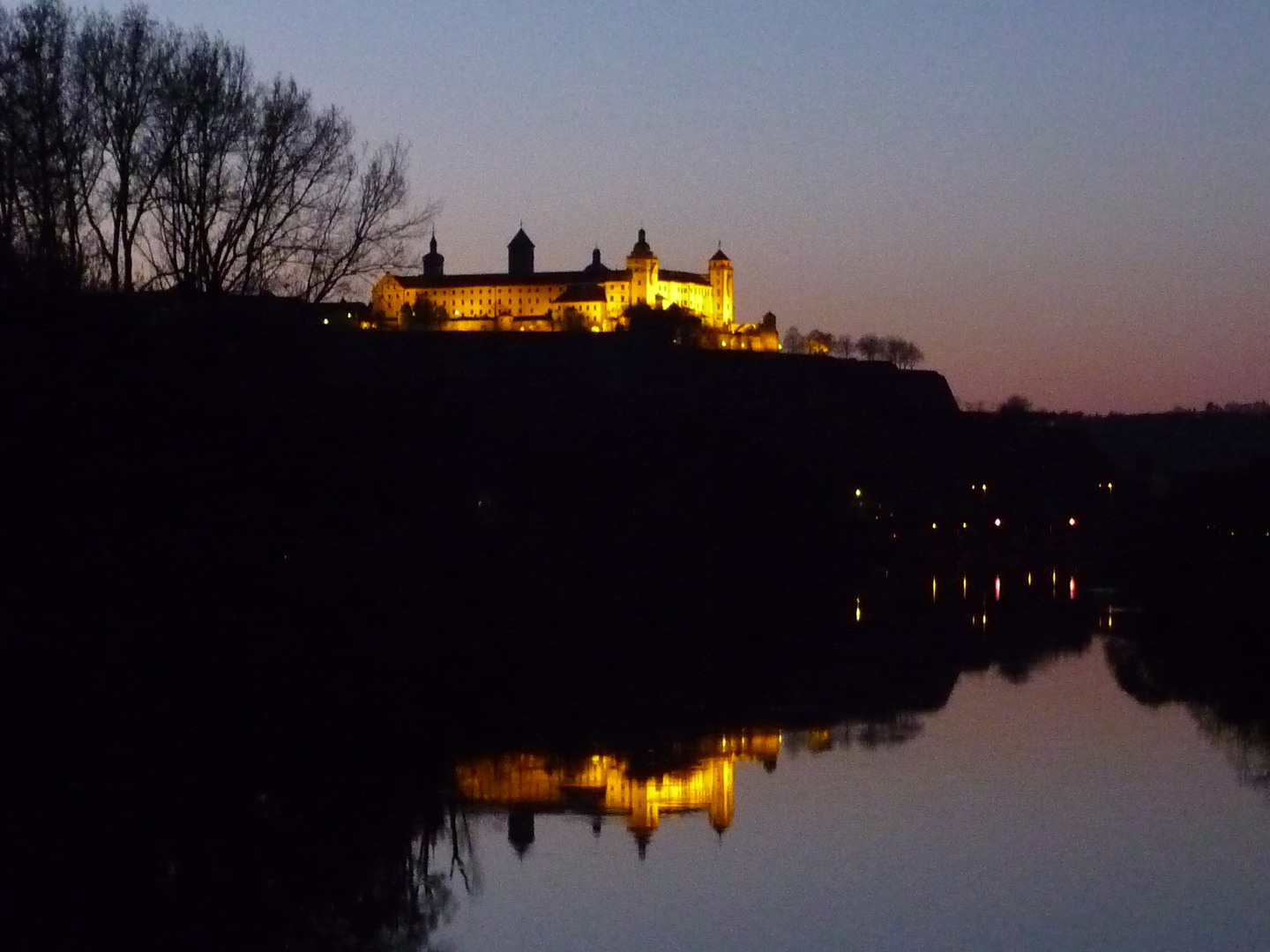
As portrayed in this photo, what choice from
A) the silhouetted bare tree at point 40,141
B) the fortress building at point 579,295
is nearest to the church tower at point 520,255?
the fortress building at point 579,295

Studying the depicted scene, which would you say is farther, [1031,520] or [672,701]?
[1031,520]

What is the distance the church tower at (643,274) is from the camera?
150500mm

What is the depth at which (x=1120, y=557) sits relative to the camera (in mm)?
52469

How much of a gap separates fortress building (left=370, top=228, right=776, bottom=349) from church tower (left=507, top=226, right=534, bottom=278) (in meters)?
5.00

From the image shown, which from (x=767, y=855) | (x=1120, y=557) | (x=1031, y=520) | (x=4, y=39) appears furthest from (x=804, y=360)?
(x=767, y=855)

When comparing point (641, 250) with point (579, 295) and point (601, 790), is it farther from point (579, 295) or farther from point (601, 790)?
point (601, 790)

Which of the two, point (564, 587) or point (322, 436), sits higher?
point (322, 436)

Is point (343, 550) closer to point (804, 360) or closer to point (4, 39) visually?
point (4, 39)

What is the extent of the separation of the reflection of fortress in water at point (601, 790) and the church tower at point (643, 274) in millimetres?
134376

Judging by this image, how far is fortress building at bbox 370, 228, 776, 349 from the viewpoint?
142250 mm

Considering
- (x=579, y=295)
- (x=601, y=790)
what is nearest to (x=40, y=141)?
(x=601, y=790)

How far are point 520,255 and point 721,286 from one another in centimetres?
1904

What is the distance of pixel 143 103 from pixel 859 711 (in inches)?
629

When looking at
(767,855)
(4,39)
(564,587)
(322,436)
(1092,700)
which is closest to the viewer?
(767,855)
